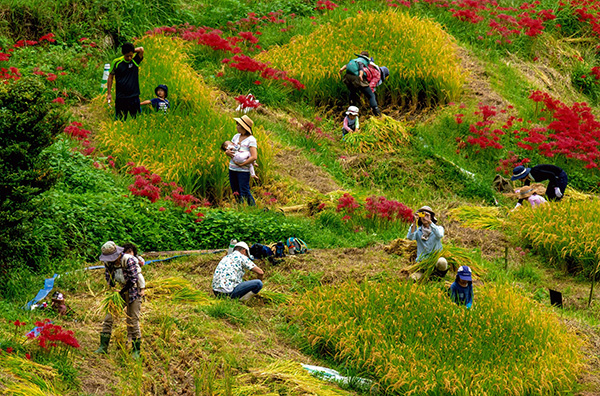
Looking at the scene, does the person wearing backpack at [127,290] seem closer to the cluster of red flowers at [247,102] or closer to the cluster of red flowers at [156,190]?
the cluster of red flowers at [156,190]

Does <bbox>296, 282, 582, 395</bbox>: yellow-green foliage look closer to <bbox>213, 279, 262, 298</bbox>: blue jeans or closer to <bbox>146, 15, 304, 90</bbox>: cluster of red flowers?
<bbox>213, 279, 262, 298</bbox>: blue jeans

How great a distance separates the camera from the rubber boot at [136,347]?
8.77 m

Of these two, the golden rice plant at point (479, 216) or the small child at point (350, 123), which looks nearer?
the golden rice plant at point (479, 216)

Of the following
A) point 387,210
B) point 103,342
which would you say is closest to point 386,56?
point 387,210

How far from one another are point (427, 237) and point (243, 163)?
3350 millimetres

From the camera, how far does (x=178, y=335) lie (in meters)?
9.46

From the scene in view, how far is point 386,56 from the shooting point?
19.1 metres

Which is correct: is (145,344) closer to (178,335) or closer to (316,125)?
(178,335)

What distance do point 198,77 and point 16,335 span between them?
414 inches

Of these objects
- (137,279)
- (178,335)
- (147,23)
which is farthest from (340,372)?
(147,23)

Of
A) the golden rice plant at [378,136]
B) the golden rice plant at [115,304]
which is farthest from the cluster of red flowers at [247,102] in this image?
the golden rice plant at [115,304]

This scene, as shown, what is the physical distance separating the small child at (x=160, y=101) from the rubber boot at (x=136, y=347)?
7.39 metres

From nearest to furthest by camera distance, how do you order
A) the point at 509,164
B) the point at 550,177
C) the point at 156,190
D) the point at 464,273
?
the point at 464,273
the point at 156,190
the point at 550,177
the point at 509,164

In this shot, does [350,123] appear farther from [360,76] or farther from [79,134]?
[79,134]
